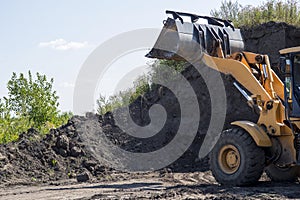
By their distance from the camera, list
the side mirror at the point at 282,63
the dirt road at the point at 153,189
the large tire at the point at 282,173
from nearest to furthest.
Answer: the dirt road at the point at 153,189, the side mirror at the point at 282,63, the large tire at the point at 282,173

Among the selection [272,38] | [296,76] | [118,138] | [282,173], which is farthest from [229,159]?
[272,38]

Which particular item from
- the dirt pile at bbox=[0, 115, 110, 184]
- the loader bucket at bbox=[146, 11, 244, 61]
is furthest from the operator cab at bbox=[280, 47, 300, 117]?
the dirt pile at bbox=[0, 115, 110, 184]

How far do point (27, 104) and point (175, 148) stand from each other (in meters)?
10.2

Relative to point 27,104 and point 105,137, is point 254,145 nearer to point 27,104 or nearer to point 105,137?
point 105,137

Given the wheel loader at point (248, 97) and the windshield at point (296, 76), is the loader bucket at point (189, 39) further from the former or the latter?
the windshield at point (296, 76)

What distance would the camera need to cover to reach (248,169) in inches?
360

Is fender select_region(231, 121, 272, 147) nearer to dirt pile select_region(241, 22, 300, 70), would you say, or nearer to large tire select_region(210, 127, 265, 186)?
large tire select_region(210, 127, 265, 186)

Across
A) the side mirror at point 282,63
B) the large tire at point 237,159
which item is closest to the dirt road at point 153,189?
the large tire at point 237,159

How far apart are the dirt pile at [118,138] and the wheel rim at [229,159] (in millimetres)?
3990

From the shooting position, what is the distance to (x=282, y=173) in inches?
398

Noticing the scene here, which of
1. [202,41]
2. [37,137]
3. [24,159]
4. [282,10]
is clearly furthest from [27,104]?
[202,41]

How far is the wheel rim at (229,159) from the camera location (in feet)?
31.2

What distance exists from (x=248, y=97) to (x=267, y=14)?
34.2ft

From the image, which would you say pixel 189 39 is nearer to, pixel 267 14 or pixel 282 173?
pixel 282 173
